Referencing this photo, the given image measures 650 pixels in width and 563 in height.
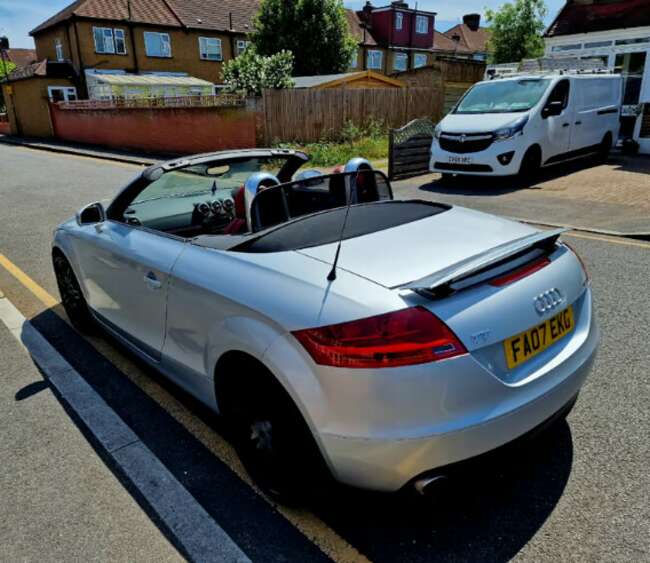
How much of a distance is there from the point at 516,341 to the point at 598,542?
892mm

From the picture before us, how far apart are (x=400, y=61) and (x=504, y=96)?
3885cm

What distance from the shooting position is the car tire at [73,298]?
4.18m

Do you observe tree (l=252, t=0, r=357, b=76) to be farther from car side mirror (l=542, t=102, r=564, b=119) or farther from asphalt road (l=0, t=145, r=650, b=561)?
asphalt road (l=0, t=145, r=650, b=561)

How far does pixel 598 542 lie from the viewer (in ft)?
7.02

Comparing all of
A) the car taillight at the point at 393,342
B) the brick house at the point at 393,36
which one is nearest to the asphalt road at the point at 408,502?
the car taillight at the point at 393,342

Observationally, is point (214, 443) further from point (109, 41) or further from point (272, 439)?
point (109, 41)

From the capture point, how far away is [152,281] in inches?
116

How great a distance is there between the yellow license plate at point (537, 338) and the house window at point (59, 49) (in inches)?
1529

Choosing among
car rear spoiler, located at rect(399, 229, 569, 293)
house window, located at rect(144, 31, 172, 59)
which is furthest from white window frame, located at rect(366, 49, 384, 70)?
car rear spoiler, located at rect(399, 229, 569, 293)

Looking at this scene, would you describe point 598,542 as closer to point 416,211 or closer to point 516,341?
point 516,341

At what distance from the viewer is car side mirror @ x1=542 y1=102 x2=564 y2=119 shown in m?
10.4

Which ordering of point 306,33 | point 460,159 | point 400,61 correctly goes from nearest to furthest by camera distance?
point 460,159, point 306,33, point 400,61

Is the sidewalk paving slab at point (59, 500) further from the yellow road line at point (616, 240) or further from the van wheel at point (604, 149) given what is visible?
the van wheel at point (604, 149)

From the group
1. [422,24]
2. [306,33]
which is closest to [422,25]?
[422,24]
